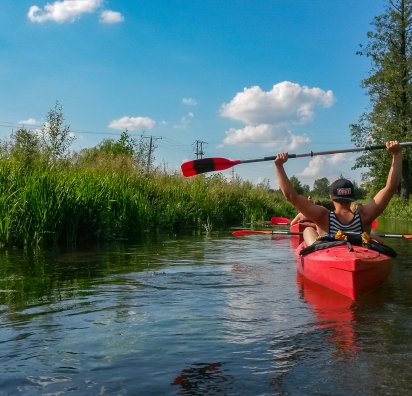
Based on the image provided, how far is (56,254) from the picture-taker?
8031 millimetres

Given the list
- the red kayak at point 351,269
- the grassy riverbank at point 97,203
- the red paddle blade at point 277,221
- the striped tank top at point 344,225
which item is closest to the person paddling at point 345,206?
the striped tank top at point 344,225

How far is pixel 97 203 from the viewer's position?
9922 millimetres

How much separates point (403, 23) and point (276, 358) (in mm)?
33513

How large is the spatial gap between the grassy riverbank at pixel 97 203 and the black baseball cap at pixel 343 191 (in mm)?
4979

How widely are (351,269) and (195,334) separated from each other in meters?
1.75

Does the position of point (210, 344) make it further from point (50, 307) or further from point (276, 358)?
point (50, 307)

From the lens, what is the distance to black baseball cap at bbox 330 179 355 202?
5.42m

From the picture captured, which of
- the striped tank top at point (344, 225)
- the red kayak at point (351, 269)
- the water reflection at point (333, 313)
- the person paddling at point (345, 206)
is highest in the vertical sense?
the person paddling at point (345, 206)

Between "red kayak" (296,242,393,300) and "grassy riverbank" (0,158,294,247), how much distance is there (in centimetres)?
500

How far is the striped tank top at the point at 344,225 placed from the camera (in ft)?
17.9

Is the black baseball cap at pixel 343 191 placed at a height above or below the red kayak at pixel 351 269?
above

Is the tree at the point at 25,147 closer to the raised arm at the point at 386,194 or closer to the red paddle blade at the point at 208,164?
the red paddle blade at the point at 208,164

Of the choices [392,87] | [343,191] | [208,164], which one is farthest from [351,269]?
[392,87]

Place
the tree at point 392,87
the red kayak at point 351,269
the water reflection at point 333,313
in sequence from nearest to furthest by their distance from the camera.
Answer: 1. the water reflection at point 333,313
2. the red kayak at point 351,269
3. the tree at point 392,87
